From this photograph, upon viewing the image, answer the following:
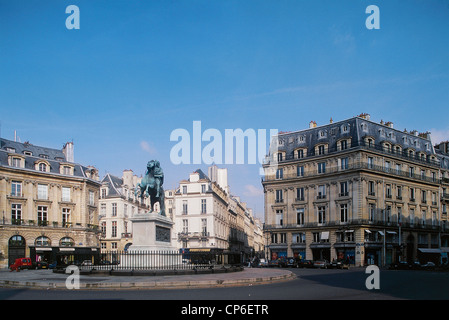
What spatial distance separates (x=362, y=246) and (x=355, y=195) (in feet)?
22.6

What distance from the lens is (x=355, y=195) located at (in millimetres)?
63531

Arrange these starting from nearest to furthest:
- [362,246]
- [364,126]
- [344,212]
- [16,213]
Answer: [16,213] < [362,246] < [344,212] < [364,126]

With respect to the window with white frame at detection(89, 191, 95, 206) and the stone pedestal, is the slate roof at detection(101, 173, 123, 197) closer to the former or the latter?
the window with white frame at detection(89, 191, 95, 206)

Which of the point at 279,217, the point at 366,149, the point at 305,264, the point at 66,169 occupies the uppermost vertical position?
the point at 366,149

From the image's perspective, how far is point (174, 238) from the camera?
75.7m

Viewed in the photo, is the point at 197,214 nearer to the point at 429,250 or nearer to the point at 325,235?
the point at 325,235

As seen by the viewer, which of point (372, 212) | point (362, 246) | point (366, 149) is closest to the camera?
point (362, 246)

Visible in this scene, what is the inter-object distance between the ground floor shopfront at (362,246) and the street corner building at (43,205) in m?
28.5

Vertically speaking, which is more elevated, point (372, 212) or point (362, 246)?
point (372, 212)

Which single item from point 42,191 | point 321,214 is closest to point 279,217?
point 321,214

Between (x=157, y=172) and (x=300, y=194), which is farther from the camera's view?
(x=300, y=194)

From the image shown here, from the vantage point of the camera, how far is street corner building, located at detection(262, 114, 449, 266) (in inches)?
2510

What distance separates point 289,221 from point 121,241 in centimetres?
2781
